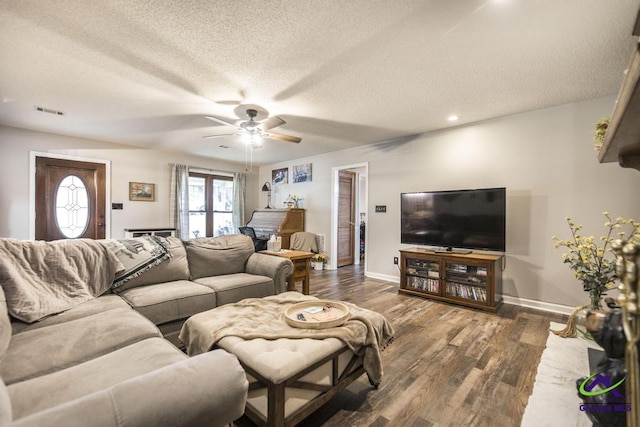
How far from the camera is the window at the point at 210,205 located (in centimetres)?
610

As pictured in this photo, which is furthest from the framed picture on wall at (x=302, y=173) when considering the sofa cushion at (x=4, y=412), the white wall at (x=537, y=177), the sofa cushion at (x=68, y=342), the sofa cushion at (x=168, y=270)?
the sofa cushion at (x=4, y=412)

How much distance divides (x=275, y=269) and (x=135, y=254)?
Answer: 1286 millimetres

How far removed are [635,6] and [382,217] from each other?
3.45 metres

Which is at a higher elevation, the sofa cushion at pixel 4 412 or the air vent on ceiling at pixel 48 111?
the air vent on ceiling at pixel 48 111

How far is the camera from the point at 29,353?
1.32 metres

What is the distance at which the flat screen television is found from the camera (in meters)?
3.27

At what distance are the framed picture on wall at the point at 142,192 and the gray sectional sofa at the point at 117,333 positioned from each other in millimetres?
3105

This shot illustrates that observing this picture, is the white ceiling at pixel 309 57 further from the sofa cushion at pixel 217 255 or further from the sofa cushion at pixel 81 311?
the sofa cushion at pixel 81 311

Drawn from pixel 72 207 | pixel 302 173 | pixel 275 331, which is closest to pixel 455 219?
pixel 275 331

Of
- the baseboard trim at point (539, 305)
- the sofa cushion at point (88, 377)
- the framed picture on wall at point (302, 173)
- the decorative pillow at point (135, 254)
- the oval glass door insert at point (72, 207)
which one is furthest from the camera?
the framed picture on wall at point (302, 173)

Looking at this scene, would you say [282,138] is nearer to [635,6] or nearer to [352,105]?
[352,105]

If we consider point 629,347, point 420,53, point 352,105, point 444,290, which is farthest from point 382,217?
point 629,347

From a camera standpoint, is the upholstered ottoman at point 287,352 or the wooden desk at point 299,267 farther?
the wooden desk at point 299,267

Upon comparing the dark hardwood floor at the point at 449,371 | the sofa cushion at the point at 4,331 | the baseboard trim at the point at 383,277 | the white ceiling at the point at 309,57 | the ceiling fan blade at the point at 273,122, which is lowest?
the dark hardwood floor at the point at 449,371
